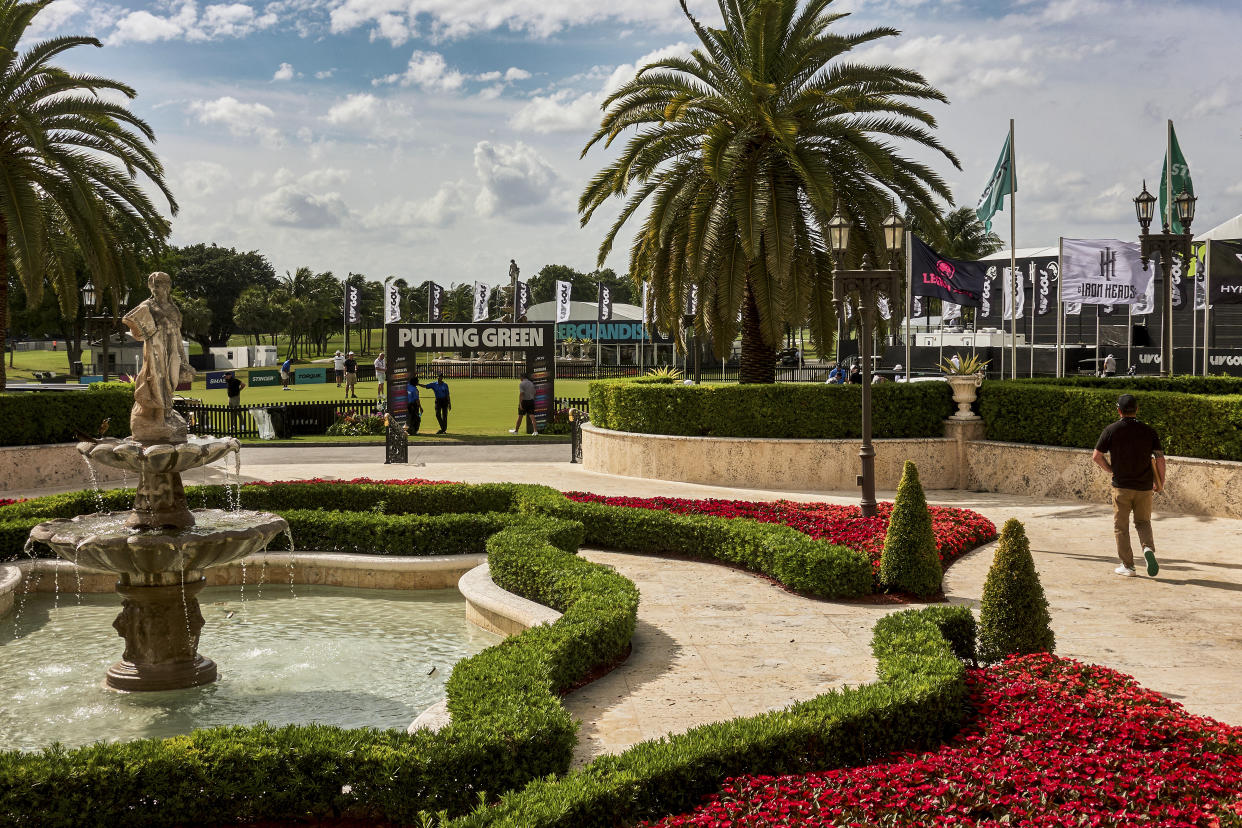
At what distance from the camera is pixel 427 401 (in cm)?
3841

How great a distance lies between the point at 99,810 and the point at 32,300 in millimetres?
16186

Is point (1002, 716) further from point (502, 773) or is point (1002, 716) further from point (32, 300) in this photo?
point (32, 300)

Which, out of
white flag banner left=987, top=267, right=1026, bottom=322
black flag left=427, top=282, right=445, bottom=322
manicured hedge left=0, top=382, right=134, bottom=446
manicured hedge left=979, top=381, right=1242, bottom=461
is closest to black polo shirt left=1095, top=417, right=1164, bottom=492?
manicured hedge left=979, top=381, right=1242, bottom=461

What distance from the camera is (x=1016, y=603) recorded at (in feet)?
22.6

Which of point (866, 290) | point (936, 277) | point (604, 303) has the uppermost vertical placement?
point (604, 303)

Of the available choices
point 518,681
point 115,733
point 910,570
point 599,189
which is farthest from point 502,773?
point 599,189

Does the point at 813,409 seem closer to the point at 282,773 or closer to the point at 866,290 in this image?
the point at 866,290

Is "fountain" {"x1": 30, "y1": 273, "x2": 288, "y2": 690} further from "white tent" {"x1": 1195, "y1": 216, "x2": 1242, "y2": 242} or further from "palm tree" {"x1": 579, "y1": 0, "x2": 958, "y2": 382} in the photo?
"white tent" {"x1": 1195, "y1": 216, "x2": 1242, "y2": 242}

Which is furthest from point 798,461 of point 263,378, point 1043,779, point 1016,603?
point 263,378

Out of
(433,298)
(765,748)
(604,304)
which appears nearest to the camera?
(765,748)

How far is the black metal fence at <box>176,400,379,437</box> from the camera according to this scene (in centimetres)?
2523

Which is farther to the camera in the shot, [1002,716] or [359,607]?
[359,607]

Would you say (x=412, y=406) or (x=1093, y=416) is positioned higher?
(x=1093, y=416)

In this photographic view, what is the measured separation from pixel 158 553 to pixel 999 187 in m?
19.5
